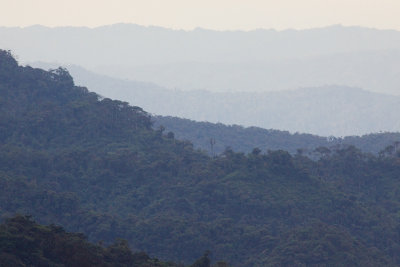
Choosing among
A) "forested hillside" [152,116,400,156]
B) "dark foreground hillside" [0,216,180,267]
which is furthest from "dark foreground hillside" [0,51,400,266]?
"forested hillside" [152,116,400,156]

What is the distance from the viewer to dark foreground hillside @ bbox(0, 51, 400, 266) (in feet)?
145

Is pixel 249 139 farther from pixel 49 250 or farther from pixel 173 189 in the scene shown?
pixel 49 250

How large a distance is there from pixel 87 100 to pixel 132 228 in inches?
722

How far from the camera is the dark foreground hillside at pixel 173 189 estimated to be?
145 ft

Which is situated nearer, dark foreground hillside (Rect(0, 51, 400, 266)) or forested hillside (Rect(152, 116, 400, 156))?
dark foreground hillside (Rect(0, 51, 400, 266))

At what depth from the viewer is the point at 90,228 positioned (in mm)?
44062

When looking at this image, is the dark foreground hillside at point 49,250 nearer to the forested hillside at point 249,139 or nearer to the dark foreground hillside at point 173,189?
the dark foreground hillside at point 173,189

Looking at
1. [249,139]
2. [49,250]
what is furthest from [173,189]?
[249,139]

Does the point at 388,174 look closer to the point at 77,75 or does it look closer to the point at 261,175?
the point at 261,175

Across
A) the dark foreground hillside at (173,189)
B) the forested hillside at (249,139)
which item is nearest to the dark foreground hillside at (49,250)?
the dark foreground hillside at (173,189)

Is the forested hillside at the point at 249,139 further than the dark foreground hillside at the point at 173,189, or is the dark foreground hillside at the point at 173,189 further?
the forested hillside at the point at 249,139

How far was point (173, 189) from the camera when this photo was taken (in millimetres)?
52719

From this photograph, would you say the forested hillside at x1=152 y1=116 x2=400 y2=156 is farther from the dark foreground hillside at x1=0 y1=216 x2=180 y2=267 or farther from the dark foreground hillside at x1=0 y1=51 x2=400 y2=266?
the dark foreground hillside at x1=0 y1=216 x2=180 y2=267

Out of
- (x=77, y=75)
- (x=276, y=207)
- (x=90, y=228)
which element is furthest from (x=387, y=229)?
(x=77, y=75)
